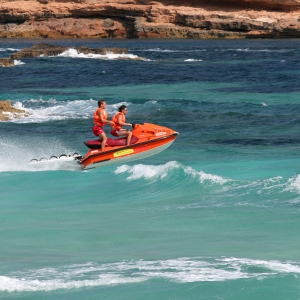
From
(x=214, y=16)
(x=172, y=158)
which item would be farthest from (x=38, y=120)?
(x=214, y=16)

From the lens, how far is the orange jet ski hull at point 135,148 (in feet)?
46.7

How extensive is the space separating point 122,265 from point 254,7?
230 feet

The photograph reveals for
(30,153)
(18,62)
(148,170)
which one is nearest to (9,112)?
(30,153)

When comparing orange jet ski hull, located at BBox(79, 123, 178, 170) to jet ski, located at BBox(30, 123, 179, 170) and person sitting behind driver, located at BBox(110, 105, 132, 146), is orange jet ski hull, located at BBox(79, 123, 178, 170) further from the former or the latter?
person sitting behind driver, located at BBox(110, 105, 132, 146)

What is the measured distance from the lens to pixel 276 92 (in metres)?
28.5

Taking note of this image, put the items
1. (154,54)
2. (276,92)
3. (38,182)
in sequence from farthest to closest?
(154,54) → (276,92) → (38,182)

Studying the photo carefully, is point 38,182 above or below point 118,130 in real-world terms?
below

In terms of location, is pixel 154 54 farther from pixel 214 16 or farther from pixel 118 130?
pixel 118 130

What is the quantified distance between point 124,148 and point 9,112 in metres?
9.73

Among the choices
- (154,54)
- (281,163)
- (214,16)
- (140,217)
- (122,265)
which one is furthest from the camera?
(214,16)

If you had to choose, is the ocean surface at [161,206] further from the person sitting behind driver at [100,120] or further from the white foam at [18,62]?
the white foam at [18,62]

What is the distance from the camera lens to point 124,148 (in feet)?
46.8

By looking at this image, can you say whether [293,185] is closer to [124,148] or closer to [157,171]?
[157,171]

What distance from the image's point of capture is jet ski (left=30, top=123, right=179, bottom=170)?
561 inches
